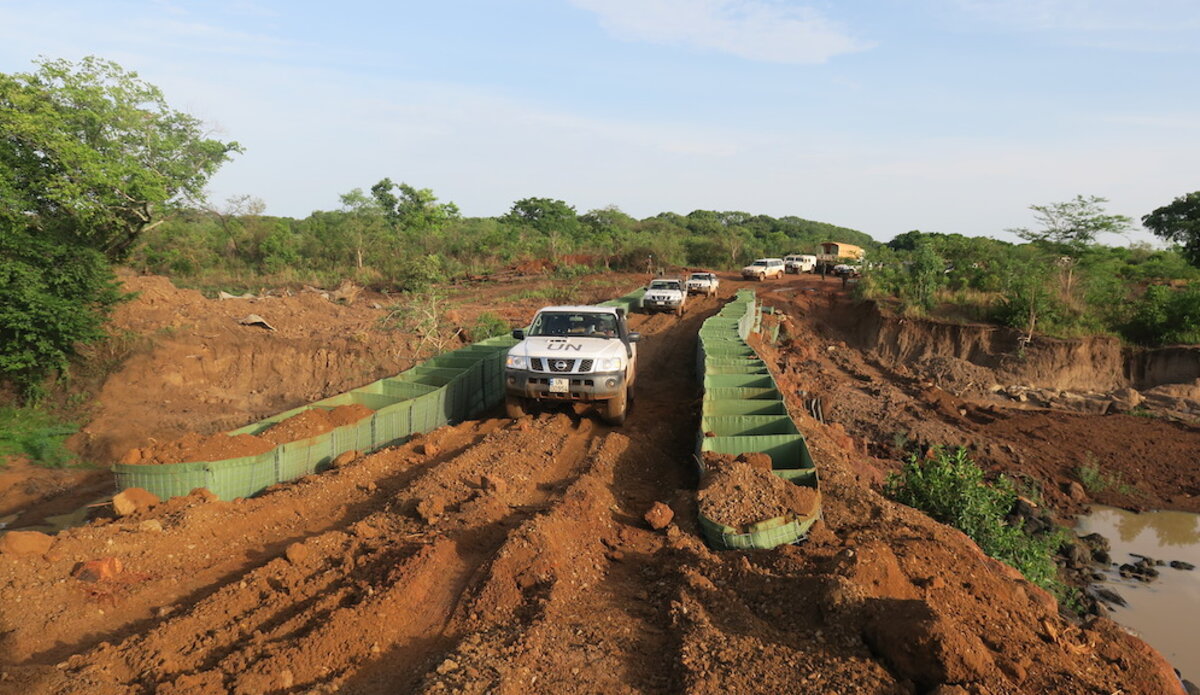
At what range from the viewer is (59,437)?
11047 millimetres

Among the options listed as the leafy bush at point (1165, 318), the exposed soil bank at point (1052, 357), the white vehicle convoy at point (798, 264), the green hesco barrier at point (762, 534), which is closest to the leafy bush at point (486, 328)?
the green hesco barrier at point (762, 534)

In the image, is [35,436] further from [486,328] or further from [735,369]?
[735,369]

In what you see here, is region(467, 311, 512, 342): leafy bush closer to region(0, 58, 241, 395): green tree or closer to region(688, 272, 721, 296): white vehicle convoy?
region(0, 58, 241, 395): green tree

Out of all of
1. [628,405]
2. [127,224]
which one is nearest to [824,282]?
[628,405]

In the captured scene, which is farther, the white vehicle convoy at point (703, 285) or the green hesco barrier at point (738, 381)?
the white vehicle convoy at point (703, 285)

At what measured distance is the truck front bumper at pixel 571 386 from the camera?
9.03 metres

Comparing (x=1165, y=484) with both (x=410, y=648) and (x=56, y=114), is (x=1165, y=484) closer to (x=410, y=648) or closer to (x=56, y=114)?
(x=410, y=648)

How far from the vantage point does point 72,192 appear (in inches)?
569

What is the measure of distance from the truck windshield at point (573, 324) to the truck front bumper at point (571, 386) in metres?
1.14

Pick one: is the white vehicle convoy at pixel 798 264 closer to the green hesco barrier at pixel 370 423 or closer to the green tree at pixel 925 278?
the green tree at pixel 925 278

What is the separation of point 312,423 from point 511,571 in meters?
4.83

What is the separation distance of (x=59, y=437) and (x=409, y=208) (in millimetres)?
37462

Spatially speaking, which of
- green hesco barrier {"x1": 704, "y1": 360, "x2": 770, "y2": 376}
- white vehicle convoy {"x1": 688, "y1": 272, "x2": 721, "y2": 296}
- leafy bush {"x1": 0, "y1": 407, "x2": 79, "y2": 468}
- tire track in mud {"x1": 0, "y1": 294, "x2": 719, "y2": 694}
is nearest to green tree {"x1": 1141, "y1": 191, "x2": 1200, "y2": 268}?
white vehicle convoy {"x1": 688, "y1": 272, "x2": 721, "y2": 296}

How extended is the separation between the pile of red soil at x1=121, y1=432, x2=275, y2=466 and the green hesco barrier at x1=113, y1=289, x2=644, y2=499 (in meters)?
0.35
